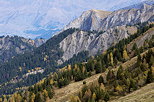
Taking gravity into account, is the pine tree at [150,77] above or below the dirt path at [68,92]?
above

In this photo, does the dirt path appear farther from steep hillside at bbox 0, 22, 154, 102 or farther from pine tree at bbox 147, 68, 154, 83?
pine tree at bbox 147, 68, 154, 83

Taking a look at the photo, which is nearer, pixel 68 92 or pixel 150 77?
pixel 150 77

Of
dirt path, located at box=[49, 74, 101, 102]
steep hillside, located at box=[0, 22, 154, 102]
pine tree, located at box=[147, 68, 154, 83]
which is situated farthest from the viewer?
dirt path, located at box=[49, 74, 101, 102]

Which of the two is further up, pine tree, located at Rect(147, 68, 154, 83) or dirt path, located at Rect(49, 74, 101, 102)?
pine tree, located at Rect(147, 68, 154, 83)

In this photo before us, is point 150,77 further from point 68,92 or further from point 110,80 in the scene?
point 68,92

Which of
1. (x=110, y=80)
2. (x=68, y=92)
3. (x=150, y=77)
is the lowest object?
(x=68, y=92)

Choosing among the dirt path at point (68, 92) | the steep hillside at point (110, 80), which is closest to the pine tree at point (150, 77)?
the steep hillside at point (110, 80)

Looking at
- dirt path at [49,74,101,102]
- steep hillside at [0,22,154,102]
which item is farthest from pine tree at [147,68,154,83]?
dirt path at [49,74,101,102]

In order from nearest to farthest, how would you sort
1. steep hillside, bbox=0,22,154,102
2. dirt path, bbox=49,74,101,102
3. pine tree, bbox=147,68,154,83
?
pine tree, bbox=147,68,154,83, steep hillside, bbox=0,22,154,102, dirt path, bbox=49,74,101,102

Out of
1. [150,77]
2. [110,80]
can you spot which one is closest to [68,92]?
[110,80]

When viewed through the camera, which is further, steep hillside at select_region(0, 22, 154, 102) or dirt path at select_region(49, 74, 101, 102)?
dirt path at select_region(49, 74, 101, 102)

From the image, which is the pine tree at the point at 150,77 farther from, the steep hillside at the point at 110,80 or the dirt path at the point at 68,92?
the dirt path at the point at 68,92

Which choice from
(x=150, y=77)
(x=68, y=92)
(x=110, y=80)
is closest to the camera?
(x=150, y=77)

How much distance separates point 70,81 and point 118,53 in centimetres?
4025
